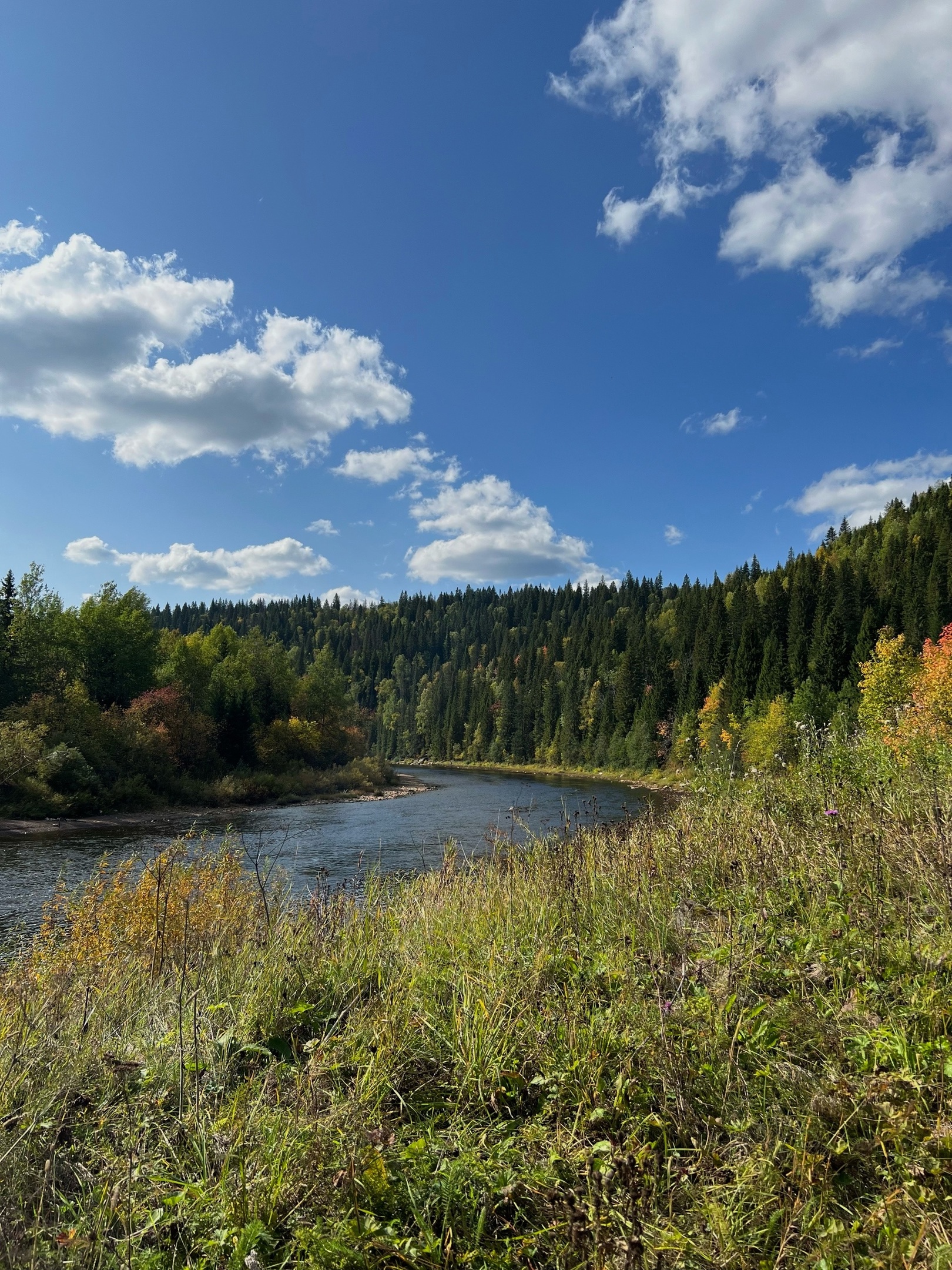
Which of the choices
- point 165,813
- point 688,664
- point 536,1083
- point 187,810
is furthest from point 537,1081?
point 688,664

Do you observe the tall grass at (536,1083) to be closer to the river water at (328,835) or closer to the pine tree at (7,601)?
the river water at (328,835)

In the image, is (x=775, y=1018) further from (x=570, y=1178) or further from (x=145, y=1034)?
(x=145, y=1034)

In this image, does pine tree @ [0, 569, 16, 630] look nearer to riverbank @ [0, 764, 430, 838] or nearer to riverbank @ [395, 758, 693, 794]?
riverbank @ [0, 764, 430, 838]

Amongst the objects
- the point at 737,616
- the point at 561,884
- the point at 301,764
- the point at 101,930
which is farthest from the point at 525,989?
the point at 737,616

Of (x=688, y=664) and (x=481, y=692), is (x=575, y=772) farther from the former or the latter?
(x=481, y=692)

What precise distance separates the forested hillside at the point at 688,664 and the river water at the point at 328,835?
25706mm

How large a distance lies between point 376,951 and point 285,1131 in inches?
93.2

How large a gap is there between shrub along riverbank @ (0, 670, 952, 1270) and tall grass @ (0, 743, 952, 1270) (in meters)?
0.02

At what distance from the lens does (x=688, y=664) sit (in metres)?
92.8

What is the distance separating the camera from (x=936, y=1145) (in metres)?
2.57

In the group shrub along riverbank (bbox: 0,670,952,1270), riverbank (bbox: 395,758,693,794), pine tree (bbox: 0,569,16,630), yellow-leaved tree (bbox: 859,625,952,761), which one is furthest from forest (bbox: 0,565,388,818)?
yellow-leaved tree (bbox: 859,625,952,761)

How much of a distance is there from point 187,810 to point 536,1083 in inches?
1637

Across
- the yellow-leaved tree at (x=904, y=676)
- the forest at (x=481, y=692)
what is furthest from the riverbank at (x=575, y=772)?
the yellow-leaved tree at (x=904, y=676)

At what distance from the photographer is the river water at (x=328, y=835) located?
16156 mm
